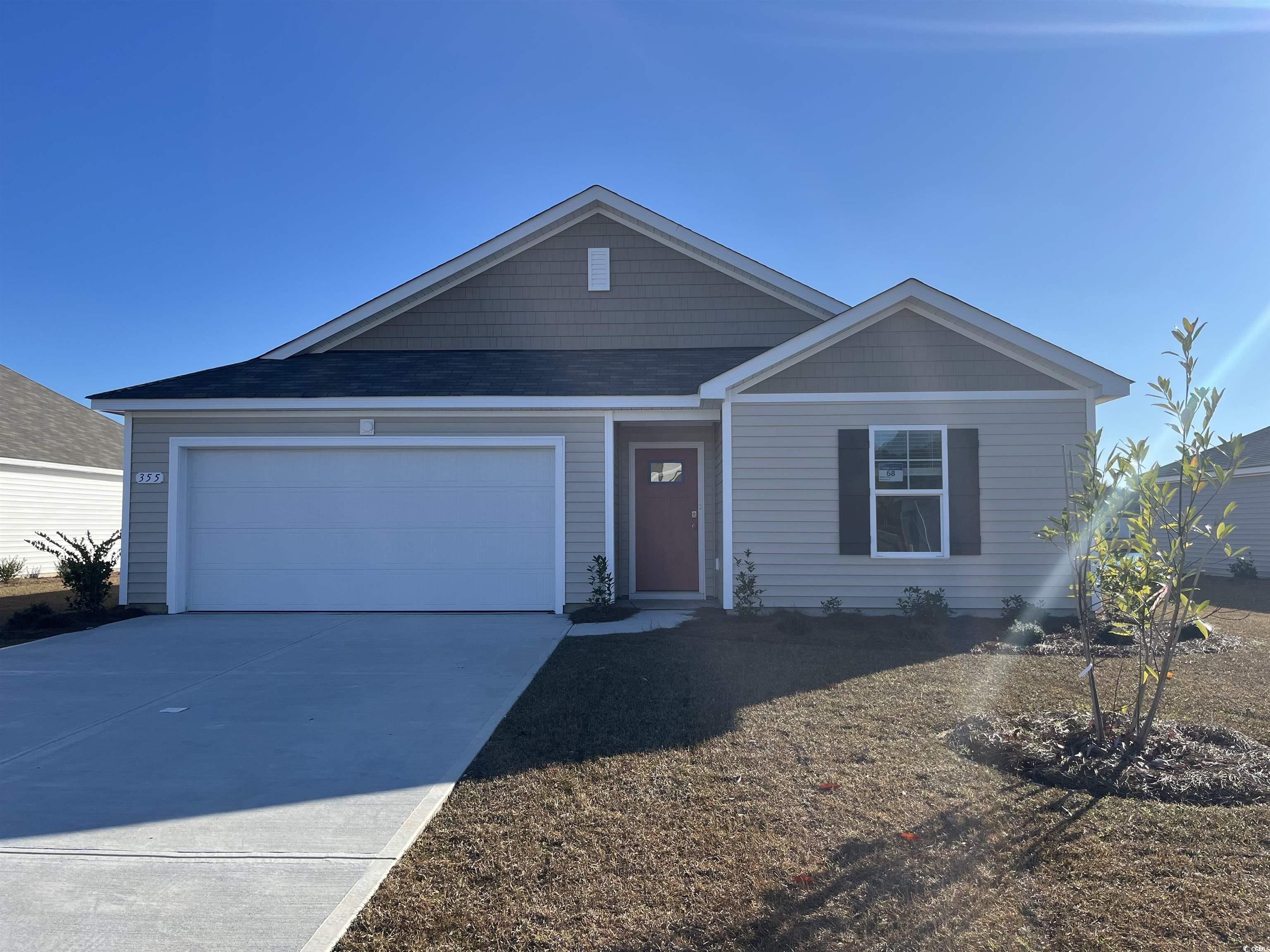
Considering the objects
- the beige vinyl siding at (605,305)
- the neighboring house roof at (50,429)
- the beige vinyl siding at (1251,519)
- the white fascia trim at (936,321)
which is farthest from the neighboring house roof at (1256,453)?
the neighboring house roof at (50,429)

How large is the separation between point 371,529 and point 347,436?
1.18m

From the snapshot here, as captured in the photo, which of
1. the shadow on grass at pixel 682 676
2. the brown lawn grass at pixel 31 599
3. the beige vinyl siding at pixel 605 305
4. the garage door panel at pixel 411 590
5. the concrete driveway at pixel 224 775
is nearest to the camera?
the concrete driveway at pixel 224 775

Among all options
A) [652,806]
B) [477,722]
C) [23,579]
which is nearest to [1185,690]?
[652,806]

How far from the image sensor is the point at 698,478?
10.5 metres

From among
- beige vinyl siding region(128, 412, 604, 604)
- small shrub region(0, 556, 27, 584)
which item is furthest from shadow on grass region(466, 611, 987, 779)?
small shrub region(0, 556, 27, 584)

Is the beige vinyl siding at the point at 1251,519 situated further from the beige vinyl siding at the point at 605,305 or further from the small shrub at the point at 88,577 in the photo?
the small shrub at the point at 88,577

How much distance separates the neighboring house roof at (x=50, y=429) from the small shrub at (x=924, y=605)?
16877 mm

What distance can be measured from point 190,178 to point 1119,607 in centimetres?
1436

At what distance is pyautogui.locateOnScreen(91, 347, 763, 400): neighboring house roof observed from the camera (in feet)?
29.8

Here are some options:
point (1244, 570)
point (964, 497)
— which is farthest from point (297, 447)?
point (1244, 570)

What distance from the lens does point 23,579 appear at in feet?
48.8

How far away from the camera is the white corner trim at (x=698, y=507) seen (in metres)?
10.4

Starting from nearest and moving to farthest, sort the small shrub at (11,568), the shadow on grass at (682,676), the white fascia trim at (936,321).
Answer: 1. the shadow on grass at (682,676)
2. the white fascia trim at (936,321)
3. the small shrub at (11,568)

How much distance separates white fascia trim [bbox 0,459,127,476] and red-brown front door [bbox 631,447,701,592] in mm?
11043
